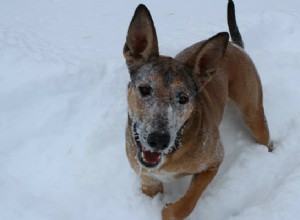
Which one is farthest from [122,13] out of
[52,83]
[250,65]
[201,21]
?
[250,65]

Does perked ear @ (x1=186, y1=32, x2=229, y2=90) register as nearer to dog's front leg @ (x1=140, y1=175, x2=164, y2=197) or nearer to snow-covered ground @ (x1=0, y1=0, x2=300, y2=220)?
dog's front leg @ (x1=140, y1=175, x2=164, y2=197)

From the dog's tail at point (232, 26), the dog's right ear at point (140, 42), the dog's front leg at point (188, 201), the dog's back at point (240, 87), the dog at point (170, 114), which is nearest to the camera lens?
the dog at point (170, 114)

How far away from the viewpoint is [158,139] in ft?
12.3

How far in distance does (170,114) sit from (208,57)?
826 millimetres

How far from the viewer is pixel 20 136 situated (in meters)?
5.73

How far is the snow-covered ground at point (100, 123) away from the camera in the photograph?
493 cm

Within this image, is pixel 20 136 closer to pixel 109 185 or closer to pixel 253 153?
pixel 109 185

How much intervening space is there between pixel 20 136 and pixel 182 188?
2.21 meters

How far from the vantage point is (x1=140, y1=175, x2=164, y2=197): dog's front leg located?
485cm

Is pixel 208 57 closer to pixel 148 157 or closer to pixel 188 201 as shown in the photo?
pixel 148 157

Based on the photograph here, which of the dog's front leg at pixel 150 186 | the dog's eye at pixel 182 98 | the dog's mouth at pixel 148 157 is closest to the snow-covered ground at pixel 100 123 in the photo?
the dog's front leg at pixel 150 186

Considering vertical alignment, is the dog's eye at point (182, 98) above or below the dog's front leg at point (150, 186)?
above

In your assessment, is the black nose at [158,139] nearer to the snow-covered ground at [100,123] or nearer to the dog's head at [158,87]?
the dog's head at [158,87]

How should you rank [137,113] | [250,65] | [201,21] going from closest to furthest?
1. [137,113]
2. [250,65]
3. [201,21]
